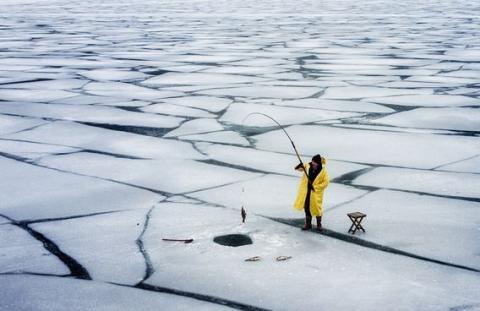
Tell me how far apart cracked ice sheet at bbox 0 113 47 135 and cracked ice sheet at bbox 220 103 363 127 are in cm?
139

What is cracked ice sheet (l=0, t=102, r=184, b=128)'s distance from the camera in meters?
5.05

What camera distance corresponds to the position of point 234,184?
11.4 ft

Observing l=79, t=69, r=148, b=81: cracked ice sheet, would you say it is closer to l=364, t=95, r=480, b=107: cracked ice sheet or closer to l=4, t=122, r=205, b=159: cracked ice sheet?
l=4, t=122, r=205, b=159: cracked ice sheet

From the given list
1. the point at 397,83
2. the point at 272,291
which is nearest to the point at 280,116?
the point at 397,83

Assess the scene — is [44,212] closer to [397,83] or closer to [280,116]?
[280,116]

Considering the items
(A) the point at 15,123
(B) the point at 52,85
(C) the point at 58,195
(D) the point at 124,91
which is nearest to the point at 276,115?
(D) the point at 124,91

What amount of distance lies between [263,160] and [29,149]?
1479 millimetres

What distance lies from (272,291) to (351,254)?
0.44 meters

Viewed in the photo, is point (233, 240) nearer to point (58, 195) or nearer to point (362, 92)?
point (58, 195)

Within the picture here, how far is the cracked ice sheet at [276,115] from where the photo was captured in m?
5.03

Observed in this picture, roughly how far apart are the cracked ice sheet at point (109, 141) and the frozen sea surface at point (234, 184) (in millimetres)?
18

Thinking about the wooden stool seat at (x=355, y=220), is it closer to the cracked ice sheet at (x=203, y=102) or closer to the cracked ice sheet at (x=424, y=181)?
the cracked ice sheet at (x=424, y=181)

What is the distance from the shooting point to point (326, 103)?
5.68 metres

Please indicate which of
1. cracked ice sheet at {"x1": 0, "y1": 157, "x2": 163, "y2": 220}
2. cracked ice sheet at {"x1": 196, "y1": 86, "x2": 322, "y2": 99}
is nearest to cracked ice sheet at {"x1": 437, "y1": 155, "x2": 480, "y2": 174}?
cracked ice sheet at {"x1": 0, "y1": 157, "x2": 163, "y2": 220}
